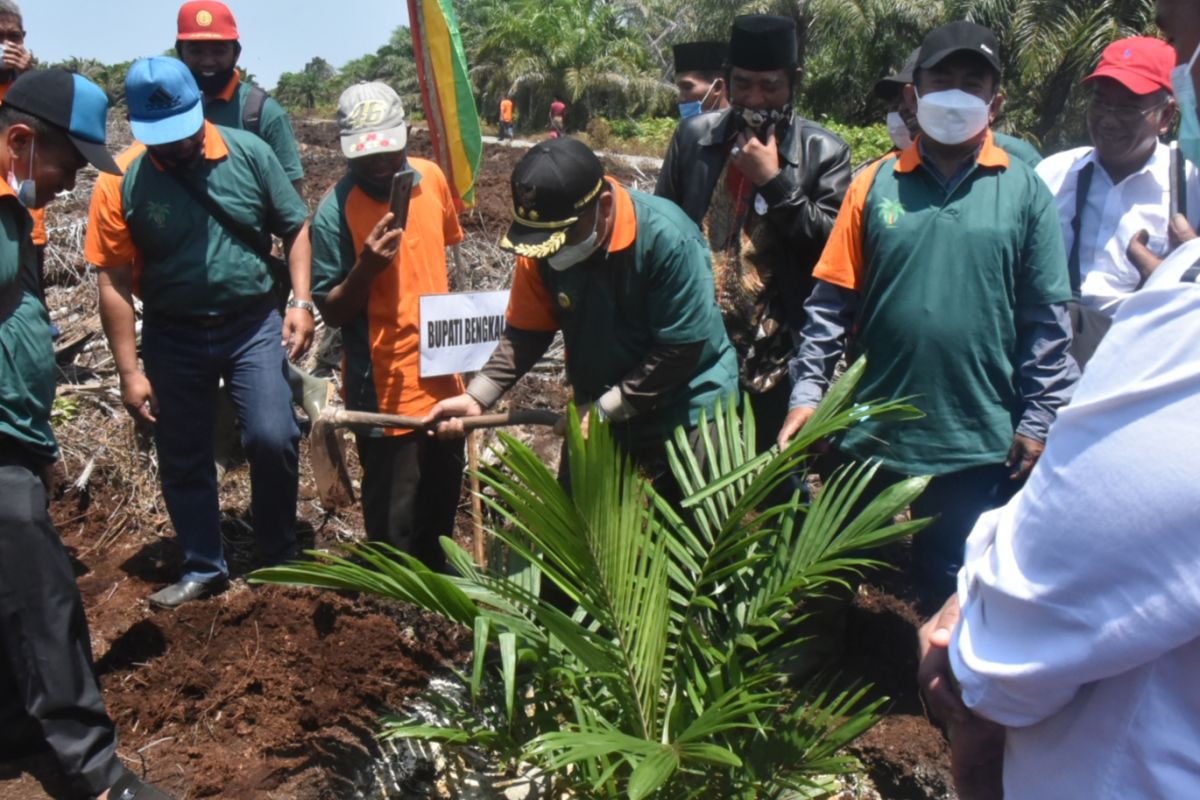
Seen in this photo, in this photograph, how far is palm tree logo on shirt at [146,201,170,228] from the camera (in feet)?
13.1

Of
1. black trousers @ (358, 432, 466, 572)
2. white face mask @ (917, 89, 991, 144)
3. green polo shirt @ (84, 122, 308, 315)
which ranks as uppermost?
white face mask @ (917, 89, 991, 144)

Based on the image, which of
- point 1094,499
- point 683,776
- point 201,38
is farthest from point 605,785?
point 201,38

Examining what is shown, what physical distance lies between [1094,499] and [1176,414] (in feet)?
0.35

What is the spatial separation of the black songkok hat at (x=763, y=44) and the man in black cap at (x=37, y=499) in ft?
6.35

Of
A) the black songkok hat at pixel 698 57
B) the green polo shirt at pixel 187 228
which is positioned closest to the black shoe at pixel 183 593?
the green polo shirt at pixel 187 228

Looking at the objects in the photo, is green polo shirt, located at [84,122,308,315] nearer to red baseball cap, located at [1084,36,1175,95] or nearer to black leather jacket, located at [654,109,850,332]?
black leather jacket, located at [654,109,850,332]

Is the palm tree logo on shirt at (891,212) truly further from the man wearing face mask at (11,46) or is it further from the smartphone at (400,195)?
the man wearing face mask at (11,46)

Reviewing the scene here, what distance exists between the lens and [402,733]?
2.46 metres

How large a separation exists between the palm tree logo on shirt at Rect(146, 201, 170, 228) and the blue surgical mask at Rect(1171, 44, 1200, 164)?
3413 millimetres

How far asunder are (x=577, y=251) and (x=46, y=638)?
181 centimetres

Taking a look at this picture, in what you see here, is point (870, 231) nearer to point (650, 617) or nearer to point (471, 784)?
point (650, 617)

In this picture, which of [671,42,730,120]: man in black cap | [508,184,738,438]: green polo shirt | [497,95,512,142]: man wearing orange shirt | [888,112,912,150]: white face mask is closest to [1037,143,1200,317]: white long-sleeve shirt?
[888,112,912,150]: white face mask

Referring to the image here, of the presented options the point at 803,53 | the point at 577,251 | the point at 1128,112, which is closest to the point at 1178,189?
the point at 1128,112

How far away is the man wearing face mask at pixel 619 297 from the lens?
9.79 feet
